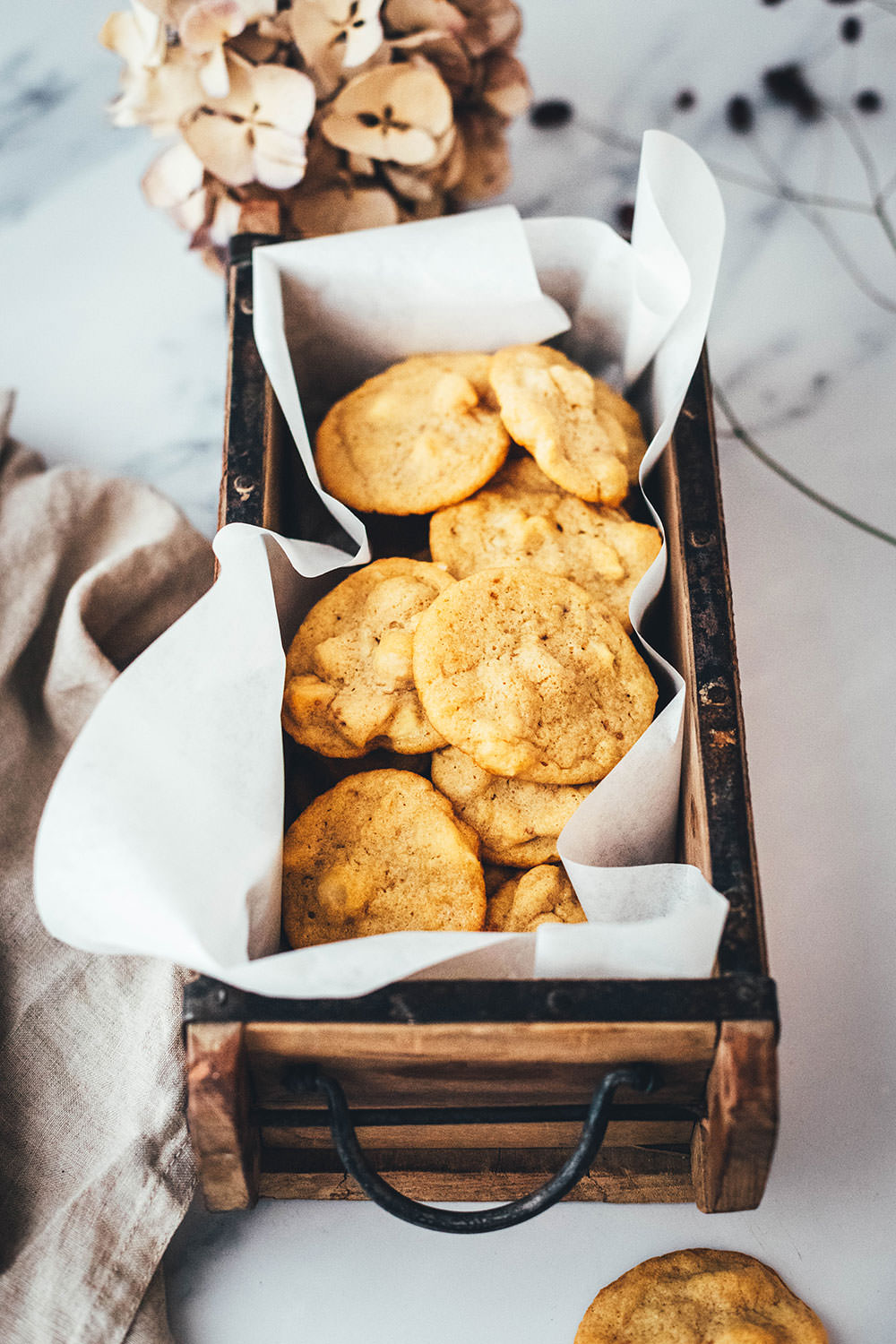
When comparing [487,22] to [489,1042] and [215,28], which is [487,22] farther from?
[489,1042]

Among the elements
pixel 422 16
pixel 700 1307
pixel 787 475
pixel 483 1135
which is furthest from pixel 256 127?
pixel 700 1307

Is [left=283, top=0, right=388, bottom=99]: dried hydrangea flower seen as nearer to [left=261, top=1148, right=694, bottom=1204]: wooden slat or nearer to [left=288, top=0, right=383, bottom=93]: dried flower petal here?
[left=288, top=0, right=383, bottom=93]: dried flower petal

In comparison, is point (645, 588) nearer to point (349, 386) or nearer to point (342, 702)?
point (342, 702)

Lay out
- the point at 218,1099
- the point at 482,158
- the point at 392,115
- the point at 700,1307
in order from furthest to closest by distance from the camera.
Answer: the point at 482,158
the point at 392,115
the point at 700,1307
the point at 218,1099

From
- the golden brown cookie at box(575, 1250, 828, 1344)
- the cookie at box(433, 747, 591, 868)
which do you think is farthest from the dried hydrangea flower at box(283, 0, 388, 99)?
the golden brown cookie at box(575, 1250, 828, 1344)

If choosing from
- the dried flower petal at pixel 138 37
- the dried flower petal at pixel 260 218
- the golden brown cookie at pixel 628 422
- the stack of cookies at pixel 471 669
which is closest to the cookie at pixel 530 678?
the stack of cookies at pixel 471 669

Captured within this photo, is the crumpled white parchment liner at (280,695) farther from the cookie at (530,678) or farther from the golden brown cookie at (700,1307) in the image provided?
the golden brown cookie at (700,1307)

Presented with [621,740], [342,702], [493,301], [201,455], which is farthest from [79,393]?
[621,740]
